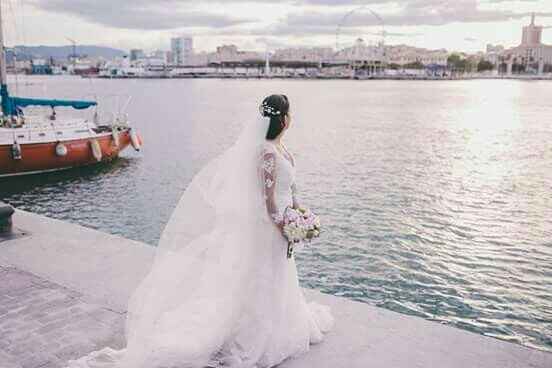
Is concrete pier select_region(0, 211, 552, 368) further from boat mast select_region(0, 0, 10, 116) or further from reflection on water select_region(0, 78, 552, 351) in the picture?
boat mast select_region(0, 0, 10, 116)

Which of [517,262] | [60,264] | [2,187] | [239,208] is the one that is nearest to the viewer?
[239,208]

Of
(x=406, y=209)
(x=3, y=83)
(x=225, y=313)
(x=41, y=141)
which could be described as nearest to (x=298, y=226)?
(x=225, y=313)

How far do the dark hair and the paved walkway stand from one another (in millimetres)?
2265

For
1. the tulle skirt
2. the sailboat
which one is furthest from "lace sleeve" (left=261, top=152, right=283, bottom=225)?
the sailboat

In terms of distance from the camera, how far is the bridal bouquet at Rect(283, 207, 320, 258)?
14.5 feet

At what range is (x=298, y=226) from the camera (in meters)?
4.41

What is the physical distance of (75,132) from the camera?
69.5 ft

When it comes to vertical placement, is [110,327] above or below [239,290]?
below

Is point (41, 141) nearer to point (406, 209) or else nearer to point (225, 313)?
point (406, 209)

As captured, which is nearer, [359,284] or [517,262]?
[359,284]

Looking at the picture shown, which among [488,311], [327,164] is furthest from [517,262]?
[327,164]

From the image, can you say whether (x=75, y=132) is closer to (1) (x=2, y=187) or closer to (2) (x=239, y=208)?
(1) (x=2, y=187)

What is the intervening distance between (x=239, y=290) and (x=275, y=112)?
1486mm

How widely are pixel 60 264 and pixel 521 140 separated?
33.1 m
